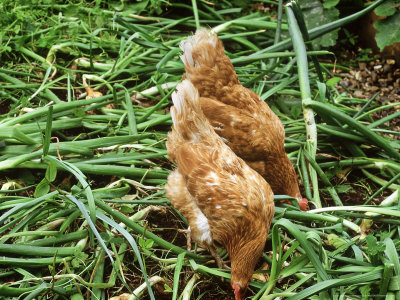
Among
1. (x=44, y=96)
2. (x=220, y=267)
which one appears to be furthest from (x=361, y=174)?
(x=44, y=96)

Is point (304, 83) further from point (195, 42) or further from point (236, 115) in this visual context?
point (195, 42)

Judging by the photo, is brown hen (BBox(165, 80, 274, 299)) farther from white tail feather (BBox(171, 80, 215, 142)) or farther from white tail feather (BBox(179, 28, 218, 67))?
white tail feather (BBox(179, 28, 218, 67))

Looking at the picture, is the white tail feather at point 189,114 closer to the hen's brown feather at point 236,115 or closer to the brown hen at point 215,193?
the brown hen at point 215,193

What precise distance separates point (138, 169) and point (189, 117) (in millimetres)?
458

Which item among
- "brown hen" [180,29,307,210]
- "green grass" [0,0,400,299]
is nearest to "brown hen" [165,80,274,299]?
"green grass" [0,0,400,299]

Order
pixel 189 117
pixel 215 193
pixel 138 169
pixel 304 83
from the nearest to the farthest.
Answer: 1. pixel 215 193
2. pixel 189 117
3. pixel 138 169
4. pixel 304 83

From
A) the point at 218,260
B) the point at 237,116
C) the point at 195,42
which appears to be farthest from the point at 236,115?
the point at 218,260

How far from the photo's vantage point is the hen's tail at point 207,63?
2430 millimetres

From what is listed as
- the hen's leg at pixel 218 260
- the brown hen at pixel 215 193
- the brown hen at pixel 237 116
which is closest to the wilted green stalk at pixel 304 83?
the brown hen at pixel 237 116

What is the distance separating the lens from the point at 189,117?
2076 millimetres

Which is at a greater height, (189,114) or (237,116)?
(189,114)

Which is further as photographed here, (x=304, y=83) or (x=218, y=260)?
(x=304, y=83)

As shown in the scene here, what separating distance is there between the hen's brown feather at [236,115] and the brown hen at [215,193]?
29cm

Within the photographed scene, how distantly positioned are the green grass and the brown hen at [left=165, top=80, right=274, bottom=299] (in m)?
0.11
